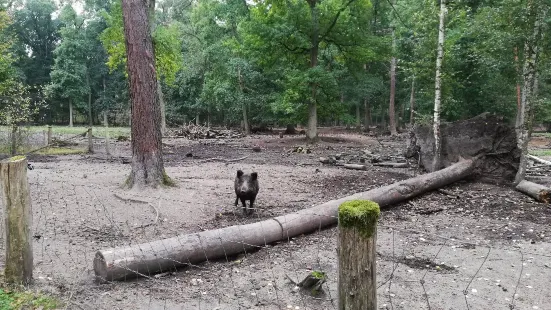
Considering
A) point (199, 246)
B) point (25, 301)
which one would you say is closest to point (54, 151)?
point (199, 246)

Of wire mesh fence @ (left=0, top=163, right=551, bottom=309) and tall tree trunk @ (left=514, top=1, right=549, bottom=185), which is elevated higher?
tall tree trunk @ (left=514, top=1, right=549, bottom=185)

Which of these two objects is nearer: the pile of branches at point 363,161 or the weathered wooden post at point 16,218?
the weathered wooden post at point 16,218

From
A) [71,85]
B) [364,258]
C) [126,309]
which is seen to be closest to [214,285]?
[126,309]

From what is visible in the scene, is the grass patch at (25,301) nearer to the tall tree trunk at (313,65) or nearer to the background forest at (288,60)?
the background forest at (288,60)

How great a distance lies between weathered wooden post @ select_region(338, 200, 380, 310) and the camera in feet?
7.98

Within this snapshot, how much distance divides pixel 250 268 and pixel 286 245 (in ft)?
3.41

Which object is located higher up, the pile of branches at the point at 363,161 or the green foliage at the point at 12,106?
the green foliage at the point at 12,106

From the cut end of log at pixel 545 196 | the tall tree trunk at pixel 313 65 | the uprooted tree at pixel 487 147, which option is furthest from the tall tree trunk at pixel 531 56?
the tall tree trunk at pixel 313 65

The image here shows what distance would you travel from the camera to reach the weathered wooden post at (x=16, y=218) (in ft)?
13.3

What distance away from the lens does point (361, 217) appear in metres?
2.41

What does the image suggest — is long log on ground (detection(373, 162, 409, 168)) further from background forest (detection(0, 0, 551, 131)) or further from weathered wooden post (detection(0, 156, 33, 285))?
weathered wooden post (detection(0, 156, 33, 285))

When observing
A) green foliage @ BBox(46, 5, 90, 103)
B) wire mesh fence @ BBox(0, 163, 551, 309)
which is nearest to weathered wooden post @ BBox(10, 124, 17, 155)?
wire mesh fence @ BBox(0, 163, 551, 309)

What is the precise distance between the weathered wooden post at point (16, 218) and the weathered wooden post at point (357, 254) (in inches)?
135

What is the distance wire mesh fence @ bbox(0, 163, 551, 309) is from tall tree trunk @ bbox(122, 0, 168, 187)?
1423 mm
